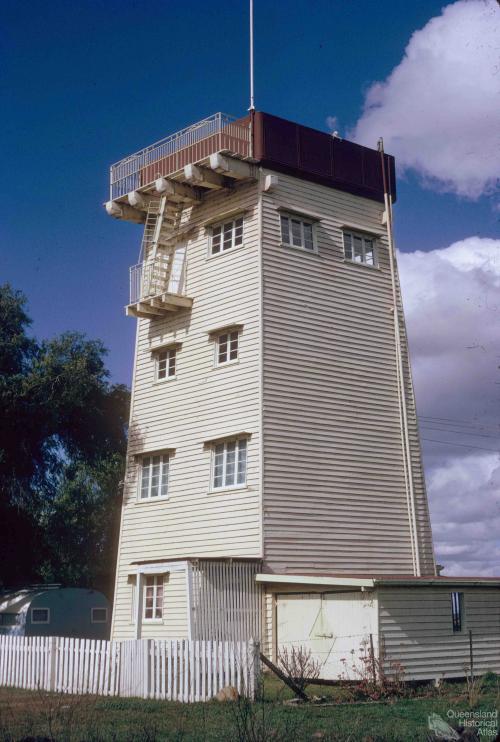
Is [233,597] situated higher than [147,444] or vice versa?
[147,444]

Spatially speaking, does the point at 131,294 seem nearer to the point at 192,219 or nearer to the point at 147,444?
the point at 192,219

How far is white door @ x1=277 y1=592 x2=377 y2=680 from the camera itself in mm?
20578

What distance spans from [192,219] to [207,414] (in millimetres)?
6652

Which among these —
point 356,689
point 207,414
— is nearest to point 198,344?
point 207,414

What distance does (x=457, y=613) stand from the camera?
22.5 m

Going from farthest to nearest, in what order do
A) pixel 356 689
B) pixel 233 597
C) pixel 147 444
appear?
1. pixel 147 444
2. pixel 233 597
3. pixel 356 689

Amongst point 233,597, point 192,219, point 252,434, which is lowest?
point 233,597

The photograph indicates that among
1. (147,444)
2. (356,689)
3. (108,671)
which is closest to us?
(356,689)

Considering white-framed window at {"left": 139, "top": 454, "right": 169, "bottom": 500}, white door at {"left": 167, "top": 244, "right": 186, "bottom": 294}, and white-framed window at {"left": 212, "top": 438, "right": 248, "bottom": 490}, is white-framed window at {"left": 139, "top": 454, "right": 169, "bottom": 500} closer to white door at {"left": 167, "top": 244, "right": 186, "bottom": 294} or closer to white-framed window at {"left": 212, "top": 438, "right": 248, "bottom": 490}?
white-framed window at {"left": 212, "top": 438, "right": 248, "bottom": 490}

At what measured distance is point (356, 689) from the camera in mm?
18250

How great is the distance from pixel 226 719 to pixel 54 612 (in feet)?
68.3

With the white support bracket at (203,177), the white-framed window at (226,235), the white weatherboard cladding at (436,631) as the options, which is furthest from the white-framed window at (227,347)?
the white weatherboard cladding at (436,631)

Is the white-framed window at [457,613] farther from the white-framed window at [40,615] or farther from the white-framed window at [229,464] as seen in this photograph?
the white-framed window at [40,615]

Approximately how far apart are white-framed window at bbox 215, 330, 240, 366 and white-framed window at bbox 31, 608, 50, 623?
43.6ft
